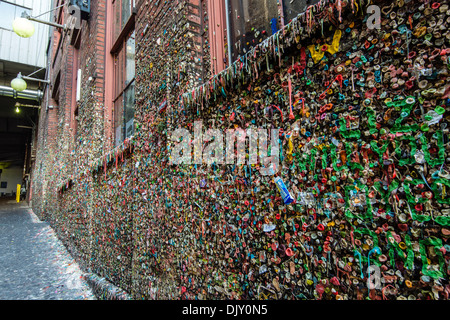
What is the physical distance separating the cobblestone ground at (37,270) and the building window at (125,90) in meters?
2.21

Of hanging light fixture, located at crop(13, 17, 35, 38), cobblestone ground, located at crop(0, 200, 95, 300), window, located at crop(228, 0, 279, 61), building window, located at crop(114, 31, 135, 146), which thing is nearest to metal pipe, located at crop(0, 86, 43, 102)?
cobblestone ground, located at crop(0, 200, 95, 300)

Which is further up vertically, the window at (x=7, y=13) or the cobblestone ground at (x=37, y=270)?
the window at (x=7, y=13)

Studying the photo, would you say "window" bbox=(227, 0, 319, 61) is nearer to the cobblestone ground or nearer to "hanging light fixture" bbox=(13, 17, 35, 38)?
the cobblestone ground

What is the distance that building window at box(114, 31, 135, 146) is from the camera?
128 inches

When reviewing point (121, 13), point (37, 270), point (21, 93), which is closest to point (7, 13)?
point (21, 93)

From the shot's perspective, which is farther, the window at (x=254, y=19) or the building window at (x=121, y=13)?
the building window at (x=121, y=13)

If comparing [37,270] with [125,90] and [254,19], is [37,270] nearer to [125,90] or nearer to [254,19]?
[125,90]

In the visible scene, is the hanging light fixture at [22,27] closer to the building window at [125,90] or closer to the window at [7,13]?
the building window at [125,90]

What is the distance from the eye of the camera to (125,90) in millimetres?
3424

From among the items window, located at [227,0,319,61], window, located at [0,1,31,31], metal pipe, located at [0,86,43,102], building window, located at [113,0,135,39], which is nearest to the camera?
window, located at [227,0,319,61]

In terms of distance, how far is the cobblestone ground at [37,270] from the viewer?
3.12 meters

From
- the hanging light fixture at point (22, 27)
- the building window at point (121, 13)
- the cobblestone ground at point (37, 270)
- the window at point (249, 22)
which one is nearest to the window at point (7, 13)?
the hanging light fixture at point (22, 27)

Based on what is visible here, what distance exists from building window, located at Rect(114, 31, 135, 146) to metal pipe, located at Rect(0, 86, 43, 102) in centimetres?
1035

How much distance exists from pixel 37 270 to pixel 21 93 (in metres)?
11.0
